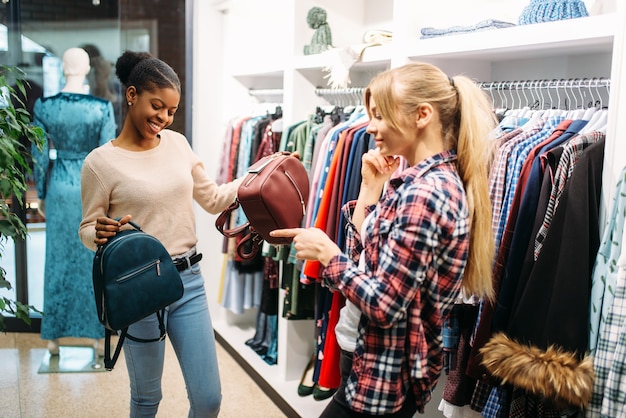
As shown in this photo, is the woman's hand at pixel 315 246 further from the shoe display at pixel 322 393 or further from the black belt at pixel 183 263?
the shoe display at pixel 322 393

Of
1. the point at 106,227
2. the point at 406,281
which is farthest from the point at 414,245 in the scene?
the point at 106,227

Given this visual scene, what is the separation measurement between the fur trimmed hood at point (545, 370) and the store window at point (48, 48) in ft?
10.9

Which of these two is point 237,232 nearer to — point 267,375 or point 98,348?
point 267,375

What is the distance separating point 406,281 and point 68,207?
9.12ft

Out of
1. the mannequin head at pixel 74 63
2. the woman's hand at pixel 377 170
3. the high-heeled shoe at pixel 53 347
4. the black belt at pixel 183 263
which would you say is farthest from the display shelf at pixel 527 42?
the high-heeled shoe at pixel 53 347

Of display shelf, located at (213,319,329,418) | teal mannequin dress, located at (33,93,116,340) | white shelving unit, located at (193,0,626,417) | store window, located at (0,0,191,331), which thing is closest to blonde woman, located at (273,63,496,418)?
white shelving unit, located at (193,0,626,417)

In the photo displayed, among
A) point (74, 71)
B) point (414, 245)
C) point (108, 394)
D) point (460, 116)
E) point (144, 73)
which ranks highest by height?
point (74, 71)

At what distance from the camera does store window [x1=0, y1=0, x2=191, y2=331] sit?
4301 mm

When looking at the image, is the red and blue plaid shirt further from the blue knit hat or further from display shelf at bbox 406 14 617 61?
the blue knit hat

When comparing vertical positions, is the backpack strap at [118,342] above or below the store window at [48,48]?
below

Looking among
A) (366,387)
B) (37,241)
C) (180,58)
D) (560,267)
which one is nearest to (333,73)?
(560,267)

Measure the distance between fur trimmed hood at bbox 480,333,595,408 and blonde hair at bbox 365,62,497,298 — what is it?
0.87 ft

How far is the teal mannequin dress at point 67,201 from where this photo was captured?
3.71 meters

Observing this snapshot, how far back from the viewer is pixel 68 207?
3.71 meters
